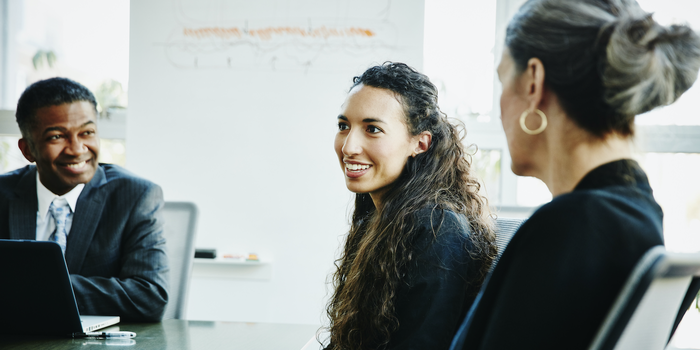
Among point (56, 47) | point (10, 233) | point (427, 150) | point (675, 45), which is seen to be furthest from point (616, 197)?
point (56, 47)

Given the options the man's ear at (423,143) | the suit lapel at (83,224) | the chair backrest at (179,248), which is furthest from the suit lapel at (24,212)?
the man's ear at (423,143)

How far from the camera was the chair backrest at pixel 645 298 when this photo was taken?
0.47 m

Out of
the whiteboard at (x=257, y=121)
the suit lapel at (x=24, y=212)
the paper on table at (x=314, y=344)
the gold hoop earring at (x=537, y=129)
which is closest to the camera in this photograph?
the gold hoop earring at (x=537, y=129)

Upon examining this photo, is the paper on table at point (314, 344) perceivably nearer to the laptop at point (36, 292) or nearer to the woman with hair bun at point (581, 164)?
the laptop at point (36, 292)

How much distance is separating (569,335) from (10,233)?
1731 millimetres

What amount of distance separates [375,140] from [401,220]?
22 cm

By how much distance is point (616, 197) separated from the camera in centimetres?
60

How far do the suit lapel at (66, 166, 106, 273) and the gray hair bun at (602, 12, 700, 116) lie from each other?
5.19 feet

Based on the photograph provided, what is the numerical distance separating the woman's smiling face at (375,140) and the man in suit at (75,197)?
2.39 ft

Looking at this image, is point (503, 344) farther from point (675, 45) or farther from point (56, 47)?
point (56, 47)

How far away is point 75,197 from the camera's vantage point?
179cm

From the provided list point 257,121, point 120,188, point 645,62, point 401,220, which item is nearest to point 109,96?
point 257,121

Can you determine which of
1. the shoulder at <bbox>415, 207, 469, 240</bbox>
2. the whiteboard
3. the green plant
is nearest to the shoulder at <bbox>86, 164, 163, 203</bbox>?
the whiteboard

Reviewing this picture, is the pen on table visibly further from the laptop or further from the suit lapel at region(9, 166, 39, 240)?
the suit lapel at region(9, 166, 39, 240)
